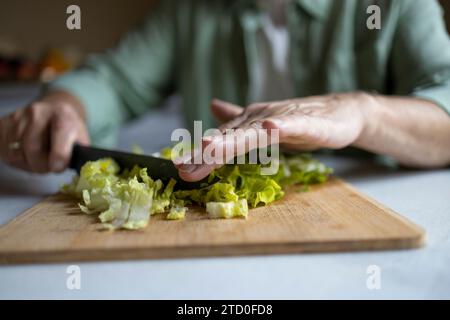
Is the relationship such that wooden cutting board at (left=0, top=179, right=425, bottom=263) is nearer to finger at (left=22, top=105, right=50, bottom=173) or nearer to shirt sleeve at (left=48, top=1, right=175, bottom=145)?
finger at (left=22, top=105, right=50, bottom=173)

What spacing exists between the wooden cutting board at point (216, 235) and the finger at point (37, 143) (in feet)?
1.04

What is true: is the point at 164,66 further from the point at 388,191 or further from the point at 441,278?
the point at 441,278

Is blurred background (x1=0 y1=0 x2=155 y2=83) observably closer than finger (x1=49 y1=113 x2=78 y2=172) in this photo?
No

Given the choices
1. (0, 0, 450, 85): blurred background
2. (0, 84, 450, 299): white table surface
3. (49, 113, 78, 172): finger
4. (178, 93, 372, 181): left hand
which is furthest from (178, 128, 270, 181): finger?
(0, 0, 450, 85): blurred background

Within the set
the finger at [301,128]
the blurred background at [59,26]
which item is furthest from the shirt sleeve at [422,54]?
the blurred background at [59,26]

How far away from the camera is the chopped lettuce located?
28.2 inches

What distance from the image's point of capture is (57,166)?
3.42 ft

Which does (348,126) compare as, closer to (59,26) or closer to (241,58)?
(241,58)

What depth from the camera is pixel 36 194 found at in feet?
3.23

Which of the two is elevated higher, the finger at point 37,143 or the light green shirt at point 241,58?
the light green shirt at point 241,58

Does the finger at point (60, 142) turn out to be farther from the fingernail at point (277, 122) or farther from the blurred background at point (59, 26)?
the blurred background at point (59, 26)

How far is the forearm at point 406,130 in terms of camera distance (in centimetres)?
95

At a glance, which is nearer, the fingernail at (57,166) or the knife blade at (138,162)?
the knife blade at (138,162)

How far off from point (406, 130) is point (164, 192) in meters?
0.51
